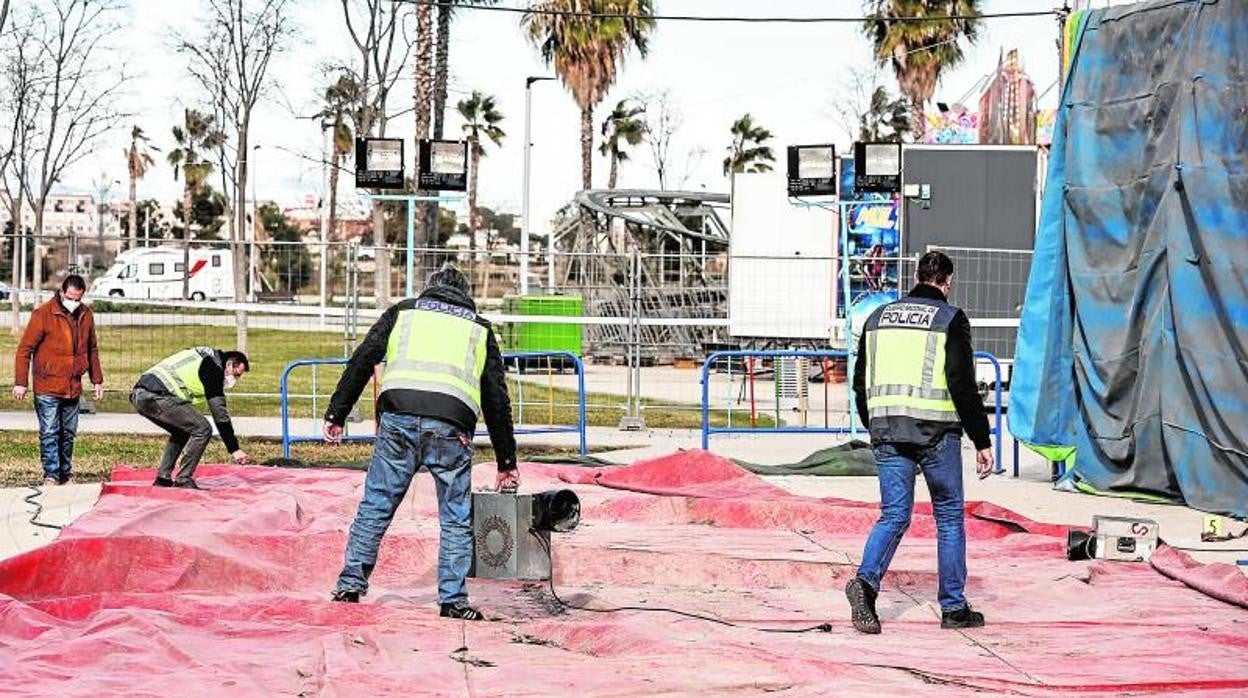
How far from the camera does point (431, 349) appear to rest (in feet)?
26.5

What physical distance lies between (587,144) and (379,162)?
104 feet

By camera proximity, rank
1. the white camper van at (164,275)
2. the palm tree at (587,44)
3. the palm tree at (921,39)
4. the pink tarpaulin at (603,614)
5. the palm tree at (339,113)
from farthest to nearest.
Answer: the palm tree at (587,44) → the palm tree at (921,39) → the palm tree at (339,113) → the white camper van at (164,275) → the pink tarpaulin at (603,614)

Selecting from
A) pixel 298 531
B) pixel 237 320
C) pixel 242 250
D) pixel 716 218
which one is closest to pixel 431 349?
pixel 298 531

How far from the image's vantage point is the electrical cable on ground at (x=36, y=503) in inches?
437

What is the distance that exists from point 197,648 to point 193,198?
7657 centimetres

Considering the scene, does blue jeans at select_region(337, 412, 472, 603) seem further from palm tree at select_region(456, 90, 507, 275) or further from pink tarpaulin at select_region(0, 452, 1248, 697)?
palm tree at select_region(456, 90, 507, 275)

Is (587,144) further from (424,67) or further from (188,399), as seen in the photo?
(188,399)

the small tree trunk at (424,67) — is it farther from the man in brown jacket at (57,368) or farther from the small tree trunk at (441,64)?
the man in brown jacket at (57,368)

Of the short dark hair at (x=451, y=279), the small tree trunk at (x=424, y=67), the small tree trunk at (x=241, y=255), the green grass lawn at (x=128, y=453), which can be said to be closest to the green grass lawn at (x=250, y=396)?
the small tree trunk at (x=241, y=255)

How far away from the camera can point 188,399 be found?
12.4m

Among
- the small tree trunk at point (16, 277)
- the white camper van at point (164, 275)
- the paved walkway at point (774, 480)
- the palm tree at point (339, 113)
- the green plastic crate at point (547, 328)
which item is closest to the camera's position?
the paved walkway at point (774, 480)

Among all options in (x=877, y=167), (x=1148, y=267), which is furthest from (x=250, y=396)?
(x=1148, y=267)

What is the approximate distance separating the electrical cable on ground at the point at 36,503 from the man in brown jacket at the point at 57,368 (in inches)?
12.7

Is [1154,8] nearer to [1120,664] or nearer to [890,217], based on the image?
[1120,664]
